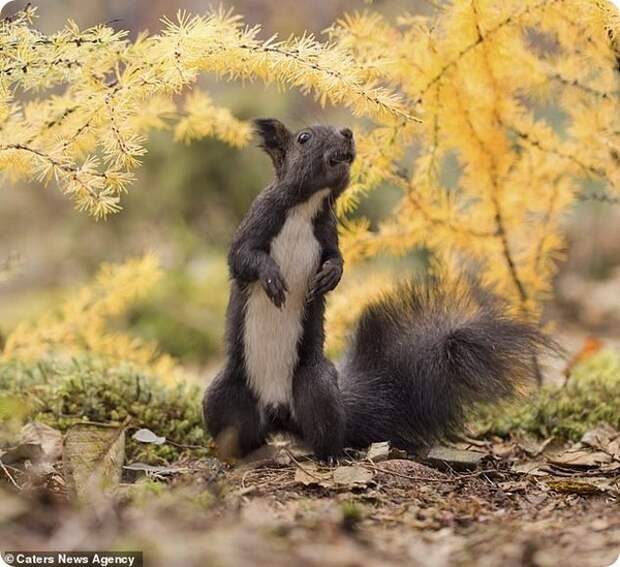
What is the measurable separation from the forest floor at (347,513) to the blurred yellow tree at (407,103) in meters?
0.75

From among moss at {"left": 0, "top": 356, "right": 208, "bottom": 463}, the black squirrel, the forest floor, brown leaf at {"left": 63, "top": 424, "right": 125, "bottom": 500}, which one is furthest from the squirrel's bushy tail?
brown leaf at {"left": 63, "top": 424, "right": 125, "bottom": 500}

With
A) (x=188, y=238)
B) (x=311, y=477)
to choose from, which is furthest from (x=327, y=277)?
(x=188, y=238)

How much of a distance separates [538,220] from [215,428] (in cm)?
170

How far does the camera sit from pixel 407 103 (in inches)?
130

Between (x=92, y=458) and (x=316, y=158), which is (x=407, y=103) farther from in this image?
(x=92, y=458)

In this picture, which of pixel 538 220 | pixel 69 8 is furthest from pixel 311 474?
pixel 69 8

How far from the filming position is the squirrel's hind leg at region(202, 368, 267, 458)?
2887 mm

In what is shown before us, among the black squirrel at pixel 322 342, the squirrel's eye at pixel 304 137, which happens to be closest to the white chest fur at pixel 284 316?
the black squirrel at pixel 322 342

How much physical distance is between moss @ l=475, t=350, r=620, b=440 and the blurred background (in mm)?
2018

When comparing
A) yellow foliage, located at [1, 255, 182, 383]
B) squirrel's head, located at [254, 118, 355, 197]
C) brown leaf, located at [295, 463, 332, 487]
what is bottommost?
brown leaf, located at [295, 463, 332, 487]

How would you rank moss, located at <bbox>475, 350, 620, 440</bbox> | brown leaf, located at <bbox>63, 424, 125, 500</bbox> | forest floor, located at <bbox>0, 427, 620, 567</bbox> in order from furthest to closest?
moss, located at <bbox>475, 350, 620, 440</bbox>, brown leaf, located at <bbox>63, 424, 125, 500</bbox>, forest floor, located at <bbox>0, 427, 620, 567</bbox>

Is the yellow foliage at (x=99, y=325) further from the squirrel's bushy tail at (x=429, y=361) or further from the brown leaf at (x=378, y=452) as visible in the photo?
the brown leaf at (x=378, y=452)

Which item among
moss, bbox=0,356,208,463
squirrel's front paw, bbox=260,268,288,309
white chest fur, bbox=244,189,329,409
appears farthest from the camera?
moss, bbox=0,356,208,463

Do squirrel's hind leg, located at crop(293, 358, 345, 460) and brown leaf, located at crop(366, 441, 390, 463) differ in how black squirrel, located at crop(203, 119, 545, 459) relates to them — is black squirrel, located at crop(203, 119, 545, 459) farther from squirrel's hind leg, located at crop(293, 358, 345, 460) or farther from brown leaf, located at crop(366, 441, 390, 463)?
brown leaf, located at crop(366, 441, 390, 463)
